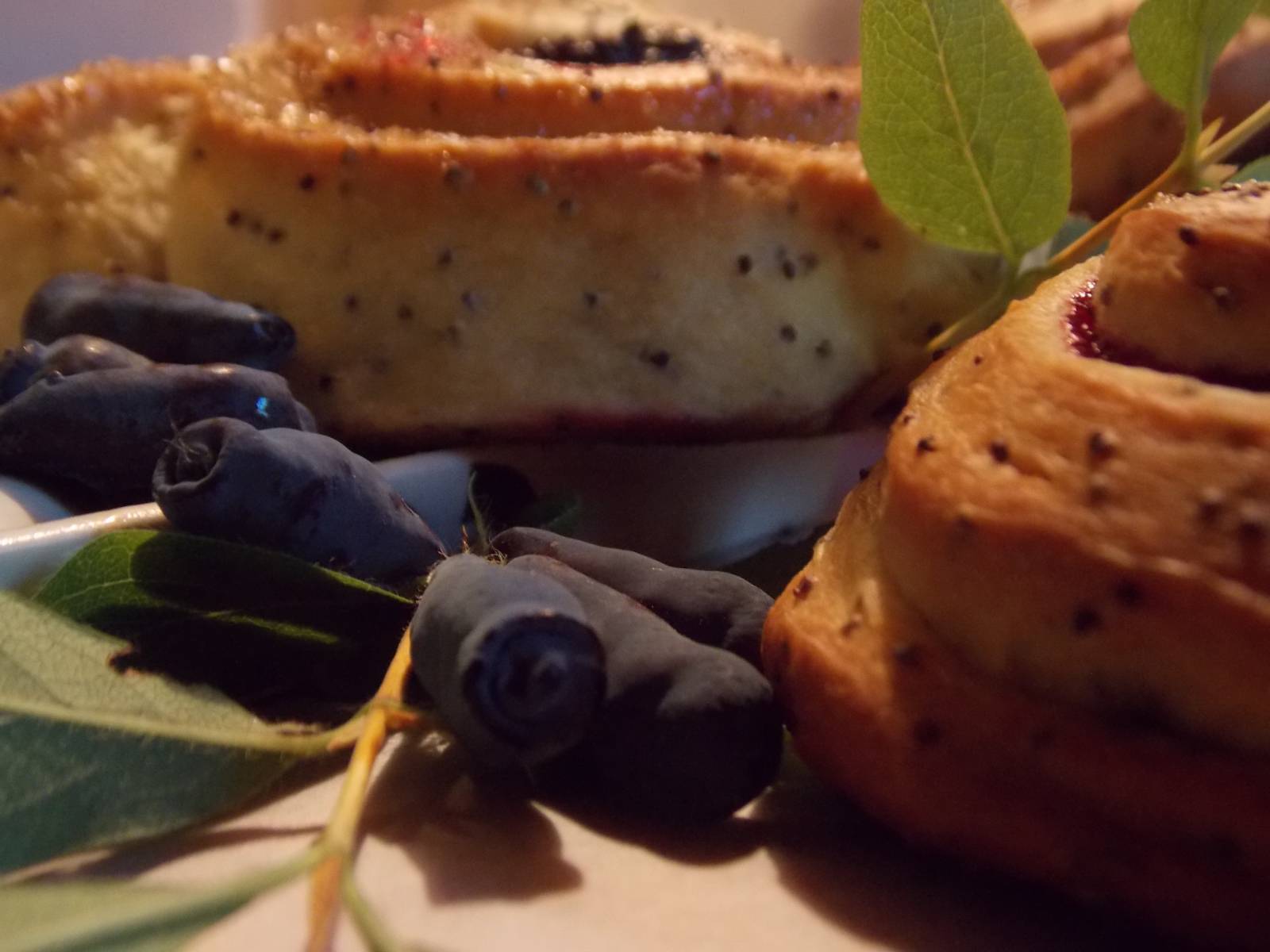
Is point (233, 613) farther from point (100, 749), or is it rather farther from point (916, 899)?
point (916, 899)

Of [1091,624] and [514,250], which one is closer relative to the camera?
[1091,624]

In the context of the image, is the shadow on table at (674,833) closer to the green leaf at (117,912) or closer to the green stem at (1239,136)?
the green leaf at (117,912)

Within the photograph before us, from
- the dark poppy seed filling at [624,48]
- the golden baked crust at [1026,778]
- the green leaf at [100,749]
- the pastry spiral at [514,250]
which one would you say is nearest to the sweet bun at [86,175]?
the pastry spiral at [514,250]

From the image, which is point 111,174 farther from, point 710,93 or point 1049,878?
point 1049,878

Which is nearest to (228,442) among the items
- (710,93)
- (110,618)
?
(110,618)

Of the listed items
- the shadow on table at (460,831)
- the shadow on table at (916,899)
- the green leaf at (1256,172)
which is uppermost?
the green leaf at (1256,172)

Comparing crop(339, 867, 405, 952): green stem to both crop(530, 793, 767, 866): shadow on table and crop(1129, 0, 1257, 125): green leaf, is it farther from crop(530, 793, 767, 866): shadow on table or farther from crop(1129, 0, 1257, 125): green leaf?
crop(1129, 0, 1257, 125): green leaf

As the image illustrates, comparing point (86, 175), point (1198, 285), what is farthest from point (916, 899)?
point (86, 175)

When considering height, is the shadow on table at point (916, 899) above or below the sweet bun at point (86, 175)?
below
